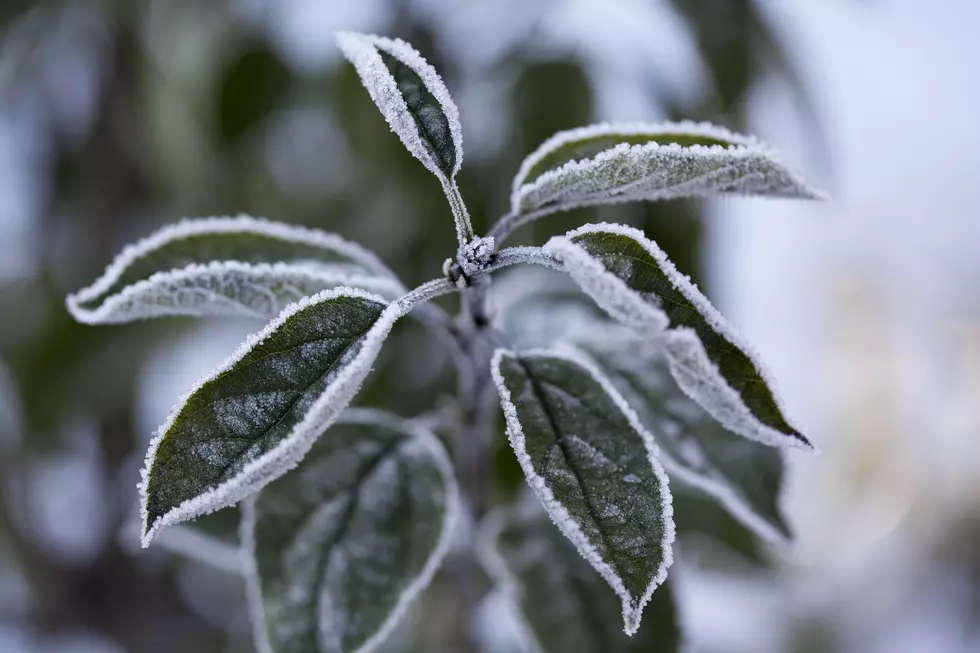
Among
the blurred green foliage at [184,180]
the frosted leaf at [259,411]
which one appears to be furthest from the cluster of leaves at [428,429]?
the blurred green foliage at [184,180]

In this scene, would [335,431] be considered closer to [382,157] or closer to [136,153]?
[382,157]

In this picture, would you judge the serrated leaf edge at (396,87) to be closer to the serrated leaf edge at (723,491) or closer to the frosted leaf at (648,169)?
the frosted leaf at (648,169)

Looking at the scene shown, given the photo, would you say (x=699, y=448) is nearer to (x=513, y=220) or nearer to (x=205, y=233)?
(x=513, y=220)

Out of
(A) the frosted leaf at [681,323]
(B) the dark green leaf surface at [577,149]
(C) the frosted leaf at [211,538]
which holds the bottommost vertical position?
(C) the frosted leaf at [211,538]

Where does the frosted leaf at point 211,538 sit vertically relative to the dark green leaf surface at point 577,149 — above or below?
below

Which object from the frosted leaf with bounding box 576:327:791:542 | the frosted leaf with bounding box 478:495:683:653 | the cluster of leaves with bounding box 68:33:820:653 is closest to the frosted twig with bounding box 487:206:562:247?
the cluster of leaves with bounding box 68:33:820:653

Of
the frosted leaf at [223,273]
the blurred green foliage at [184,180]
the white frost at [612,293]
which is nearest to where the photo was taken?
the white frost at [612,293]

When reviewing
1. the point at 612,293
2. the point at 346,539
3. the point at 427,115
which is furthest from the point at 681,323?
the point at 346,539
